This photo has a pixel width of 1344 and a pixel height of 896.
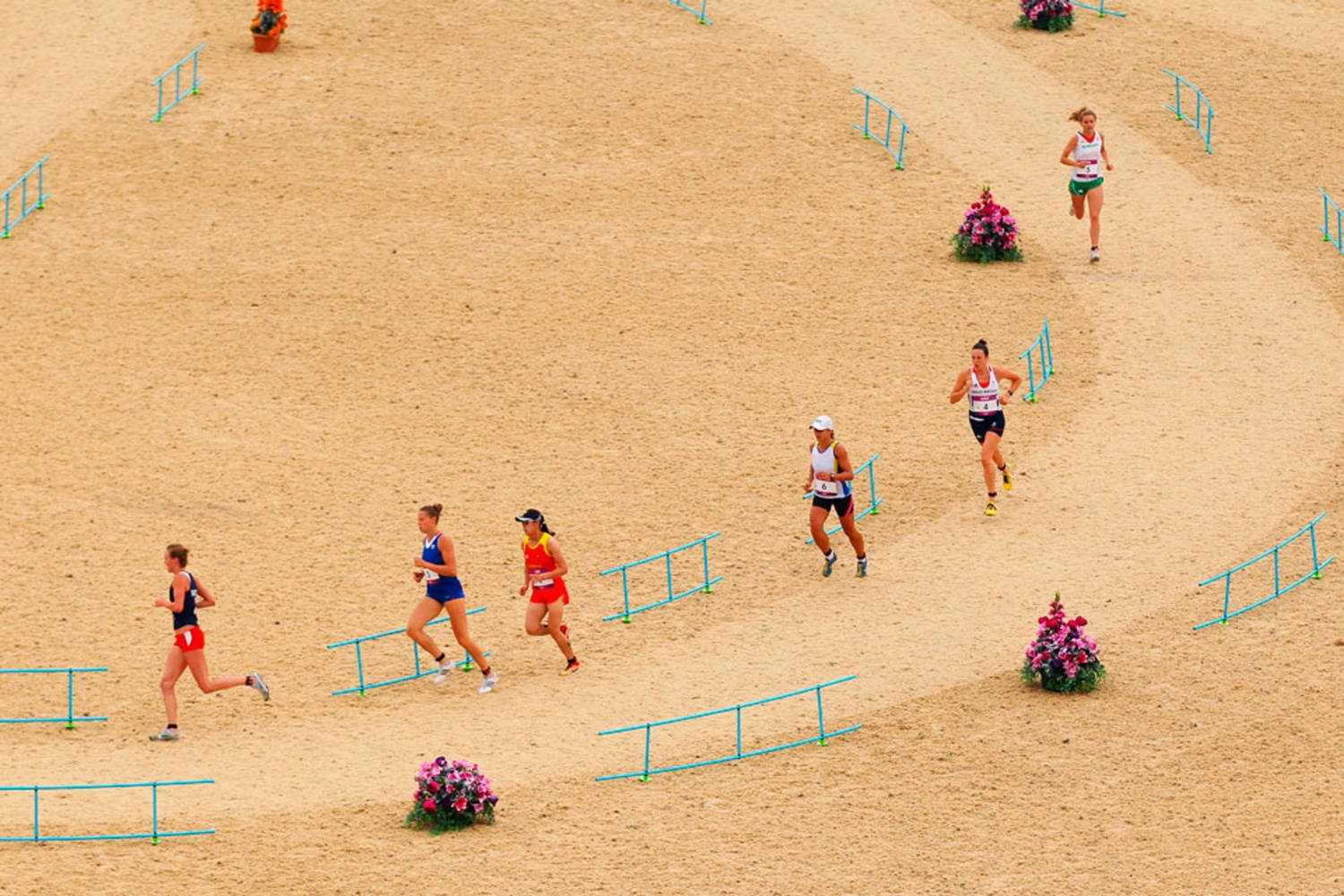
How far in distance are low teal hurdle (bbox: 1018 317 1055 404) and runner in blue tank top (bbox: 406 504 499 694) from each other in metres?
9.64

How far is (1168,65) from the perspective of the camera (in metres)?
41.0

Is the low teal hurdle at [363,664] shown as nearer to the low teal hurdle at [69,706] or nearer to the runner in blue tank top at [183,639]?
the runner in blue tank top at [183,639]

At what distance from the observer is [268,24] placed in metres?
40.4

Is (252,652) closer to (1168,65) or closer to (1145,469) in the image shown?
(1145,469)

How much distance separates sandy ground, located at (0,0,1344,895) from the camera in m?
21.4

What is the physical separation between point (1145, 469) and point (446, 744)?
9916 mm

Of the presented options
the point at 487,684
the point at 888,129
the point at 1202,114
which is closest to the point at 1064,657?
the point at 487,684

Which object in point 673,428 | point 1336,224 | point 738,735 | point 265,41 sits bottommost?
point 738,735

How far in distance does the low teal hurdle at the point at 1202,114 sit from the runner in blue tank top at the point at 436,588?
18.9 meters

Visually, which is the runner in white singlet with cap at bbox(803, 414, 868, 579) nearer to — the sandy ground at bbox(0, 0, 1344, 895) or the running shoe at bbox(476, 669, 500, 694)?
the sandy ground at bbox(0, 0, 1344, 895)

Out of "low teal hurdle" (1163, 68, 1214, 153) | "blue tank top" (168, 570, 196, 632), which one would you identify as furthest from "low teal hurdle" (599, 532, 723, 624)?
"low teal hurdle" (1163, 68, 1214, 153)

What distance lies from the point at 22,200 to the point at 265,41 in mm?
6034

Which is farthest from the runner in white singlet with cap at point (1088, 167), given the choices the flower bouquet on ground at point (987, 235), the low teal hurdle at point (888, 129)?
the low teal hurdle at point (888, 129)

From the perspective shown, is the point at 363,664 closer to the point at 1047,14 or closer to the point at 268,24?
the point at 268,24
